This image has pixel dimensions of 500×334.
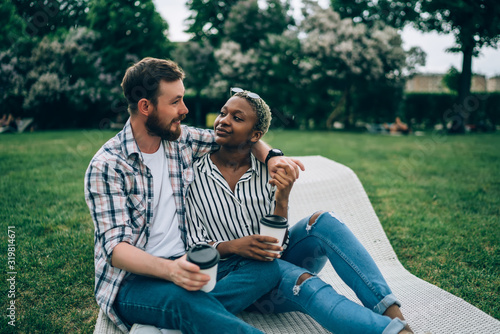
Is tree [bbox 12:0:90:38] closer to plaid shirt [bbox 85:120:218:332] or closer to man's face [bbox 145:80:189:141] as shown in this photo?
man's face [bbox 145:80:189:141]

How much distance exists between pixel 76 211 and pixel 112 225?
3.21 meters

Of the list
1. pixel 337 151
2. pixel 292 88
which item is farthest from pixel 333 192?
pixel 292 88

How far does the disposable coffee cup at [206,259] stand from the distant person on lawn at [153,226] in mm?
36

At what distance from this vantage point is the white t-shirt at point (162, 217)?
2.20 metres

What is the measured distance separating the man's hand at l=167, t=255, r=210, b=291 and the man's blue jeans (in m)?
0.08

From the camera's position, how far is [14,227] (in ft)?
13.3

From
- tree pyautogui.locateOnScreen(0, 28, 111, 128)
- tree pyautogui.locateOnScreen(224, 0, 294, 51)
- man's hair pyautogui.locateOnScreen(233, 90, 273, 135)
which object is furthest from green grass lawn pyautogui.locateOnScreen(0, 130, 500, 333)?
tree pyautogui.locateOnScreen(224, 0, 294, 51)

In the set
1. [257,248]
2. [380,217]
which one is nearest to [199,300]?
[257,248]

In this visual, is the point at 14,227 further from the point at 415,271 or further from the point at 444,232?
the point at 444,232

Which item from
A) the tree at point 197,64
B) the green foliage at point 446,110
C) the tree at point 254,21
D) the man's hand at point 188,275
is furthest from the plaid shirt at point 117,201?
the green foliage at point 446,110

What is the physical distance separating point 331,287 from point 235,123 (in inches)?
47.4

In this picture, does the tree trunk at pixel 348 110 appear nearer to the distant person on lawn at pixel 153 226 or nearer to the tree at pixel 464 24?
the tree at pixel 464 24

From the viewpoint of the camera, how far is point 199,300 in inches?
71.1

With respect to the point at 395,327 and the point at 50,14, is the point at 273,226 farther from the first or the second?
the point at 50,14
